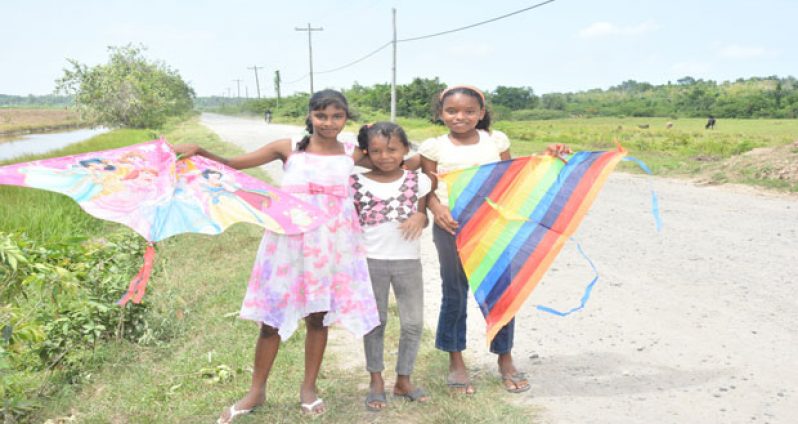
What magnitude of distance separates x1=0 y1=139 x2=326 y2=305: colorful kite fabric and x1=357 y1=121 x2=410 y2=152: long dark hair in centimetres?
40

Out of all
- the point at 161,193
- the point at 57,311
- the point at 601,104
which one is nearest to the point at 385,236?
the point at 161,193

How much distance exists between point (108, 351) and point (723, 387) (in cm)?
377

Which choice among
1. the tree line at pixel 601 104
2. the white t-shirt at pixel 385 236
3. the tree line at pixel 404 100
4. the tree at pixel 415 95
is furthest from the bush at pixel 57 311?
the tree at pixel 415 95

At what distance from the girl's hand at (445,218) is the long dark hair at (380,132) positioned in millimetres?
336

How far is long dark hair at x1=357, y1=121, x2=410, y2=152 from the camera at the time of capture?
286 centimetres

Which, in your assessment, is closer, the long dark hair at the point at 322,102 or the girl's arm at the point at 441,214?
the long dark hair at the point at 322,102

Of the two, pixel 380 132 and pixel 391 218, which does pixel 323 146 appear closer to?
pixel 380 132

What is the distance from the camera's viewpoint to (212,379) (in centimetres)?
355

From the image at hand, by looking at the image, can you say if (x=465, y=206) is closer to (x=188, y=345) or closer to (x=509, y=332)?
(x=509, y=332)

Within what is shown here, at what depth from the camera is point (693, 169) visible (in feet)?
40.4

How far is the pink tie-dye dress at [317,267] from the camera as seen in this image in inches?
110

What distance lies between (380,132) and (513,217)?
799mm

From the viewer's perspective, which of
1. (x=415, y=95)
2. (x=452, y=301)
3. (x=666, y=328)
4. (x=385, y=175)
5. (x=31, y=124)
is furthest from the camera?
(x=31, y=124)

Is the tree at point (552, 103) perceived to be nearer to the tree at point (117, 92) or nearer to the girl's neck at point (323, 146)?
the tree at point (117, 92)
